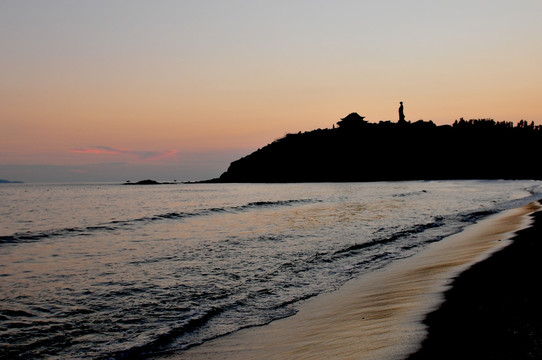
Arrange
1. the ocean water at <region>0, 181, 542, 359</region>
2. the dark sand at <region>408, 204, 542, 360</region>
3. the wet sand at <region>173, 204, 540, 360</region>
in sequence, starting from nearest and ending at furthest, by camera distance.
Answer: the dark sand at <region>408, 204, 542, 360</region>, the wet sand at <region>173, 204, 540, 360</region>, the ocean water at <region>0, 181, 542, 359</region>

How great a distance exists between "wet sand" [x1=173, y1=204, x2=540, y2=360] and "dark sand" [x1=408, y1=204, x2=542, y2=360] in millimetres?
105

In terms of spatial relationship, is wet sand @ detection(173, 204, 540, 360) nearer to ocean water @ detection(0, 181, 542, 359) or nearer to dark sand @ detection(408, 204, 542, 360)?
dark sand @ detection(408, 204, 542, 360)

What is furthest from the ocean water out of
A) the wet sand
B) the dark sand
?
the dark sand

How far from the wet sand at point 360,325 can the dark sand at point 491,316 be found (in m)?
0.11

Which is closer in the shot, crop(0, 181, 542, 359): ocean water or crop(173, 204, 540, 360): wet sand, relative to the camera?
crop(173, 204, 540, 360): wet sand

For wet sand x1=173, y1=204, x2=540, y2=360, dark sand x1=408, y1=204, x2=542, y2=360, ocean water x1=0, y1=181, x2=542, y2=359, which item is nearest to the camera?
dark sand x1=408, y1=204, x2=542, y2=360

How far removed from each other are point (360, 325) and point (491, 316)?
2128 mm

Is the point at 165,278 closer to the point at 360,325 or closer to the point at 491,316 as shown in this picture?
the point at 360,325

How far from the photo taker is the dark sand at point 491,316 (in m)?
5.00

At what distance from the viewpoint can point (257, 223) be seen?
29203 millimetres

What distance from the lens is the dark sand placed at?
16.4ft

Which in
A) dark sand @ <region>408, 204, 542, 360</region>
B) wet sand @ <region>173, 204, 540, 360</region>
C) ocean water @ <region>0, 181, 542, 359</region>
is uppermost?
dark sand @ <region>408, 204, 542, 360</region>

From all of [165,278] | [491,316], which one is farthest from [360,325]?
[165,278]

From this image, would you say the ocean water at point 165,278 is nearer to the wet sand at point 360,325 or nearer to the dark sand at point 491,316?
the wet sand at point 360,325
